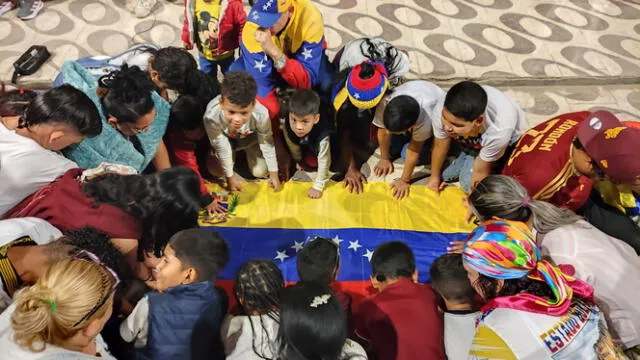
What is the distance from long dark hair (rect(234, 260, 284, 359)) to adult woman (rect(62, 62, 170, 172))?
38.6 inches

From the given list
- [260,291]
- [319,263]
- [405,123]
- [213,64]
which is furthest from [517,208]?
[213,64]

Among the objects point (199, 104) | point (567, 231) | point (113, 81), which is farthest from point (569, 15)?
point (113, 81)

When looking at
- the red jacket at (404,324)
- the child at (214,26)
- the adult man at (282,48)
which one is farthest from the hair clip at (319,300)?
the child at (214,26)

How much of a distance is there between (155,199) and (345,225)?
1.18 metres

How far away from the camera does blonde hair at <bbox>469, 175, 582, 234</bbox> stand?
2.15 meters

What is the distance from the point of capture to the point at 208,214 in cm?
292

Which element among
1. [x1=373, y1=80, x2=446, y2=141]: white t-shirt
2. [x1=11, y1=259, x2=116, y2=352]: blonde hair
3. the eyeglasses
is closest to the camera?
[x1=11, y1=259, x2=116, y2=352]: blonde hair

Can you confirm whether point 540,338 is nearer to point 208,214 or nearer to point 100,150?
point 208,214

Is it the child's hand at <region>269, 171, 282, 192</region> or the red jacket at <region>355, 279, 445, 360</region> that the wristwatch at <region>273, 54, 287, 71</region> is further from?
the red jacket at <region>355, 279, 445, 360</region>

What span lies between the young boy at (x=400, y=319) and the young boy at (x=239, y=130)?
3.52 ft

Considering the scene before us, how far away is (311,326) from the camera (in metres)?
1.63

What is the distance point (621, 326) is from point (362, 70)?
5.76 ft

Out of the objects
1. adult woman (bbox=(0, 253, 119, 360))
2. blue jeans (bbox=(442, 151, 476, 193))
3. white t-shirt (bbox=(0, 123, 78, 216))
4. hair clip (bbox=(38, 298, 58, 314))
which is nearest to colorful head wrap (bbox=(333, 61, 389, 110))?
blue jeans (bbox=(442, 151, 476, 193))

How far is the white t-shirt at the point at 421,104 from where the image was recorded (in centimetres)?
287
